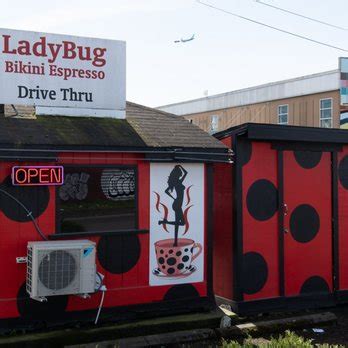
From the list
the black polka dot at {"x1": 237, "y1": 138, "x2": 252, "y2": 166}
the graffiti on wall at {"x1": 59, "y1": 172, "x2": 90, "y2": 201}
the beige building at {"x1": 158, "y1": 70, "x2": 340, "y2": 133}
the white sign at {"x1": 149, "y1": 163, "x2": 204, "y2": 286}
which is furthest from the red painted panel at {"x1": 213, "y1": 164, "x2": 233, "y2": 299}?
the beige building at {"x1": 158, "y1": 70, "x2": 340, "y2": 133}

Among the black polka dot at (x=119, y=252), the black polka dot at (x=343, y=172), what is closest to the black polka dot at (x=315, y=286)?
the black polka dot at (x=343, y=172)

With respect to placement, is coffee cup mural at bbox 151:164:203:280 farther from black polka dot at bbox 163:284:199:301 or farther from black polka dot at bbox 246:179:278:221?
black polka dot at bbox 246:179:278:221

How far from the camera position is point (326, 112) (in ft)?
117

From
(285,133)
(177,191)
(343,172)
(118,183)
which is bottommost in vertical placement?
(177,191)

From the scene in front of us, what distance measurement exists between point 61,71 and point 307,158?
3.75 metres

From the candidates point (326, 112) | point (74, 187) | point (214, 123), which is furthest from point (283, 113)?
point (74, 187)

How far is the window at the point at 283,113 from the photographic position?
39469 mm

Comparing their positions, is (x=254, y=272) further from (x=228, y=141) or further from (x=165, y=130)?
(x=165, y=130)

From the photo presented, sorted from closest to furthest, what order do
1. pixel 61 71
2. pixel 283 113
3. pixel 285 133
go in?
1. pixel 61 71
2. pixel 285 133
3. pixel 283 113

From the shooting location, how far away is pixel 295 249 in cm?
764

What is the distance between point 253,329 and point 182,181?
6.99 ft

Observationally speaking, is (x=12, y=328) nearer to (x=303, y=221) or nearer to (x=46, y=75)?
(x=46, y=75)

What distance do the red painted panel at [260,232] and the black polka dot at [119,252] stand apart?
163cm

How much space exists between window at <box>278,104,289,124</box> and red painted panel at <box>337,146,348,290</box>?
3225 centimetres
